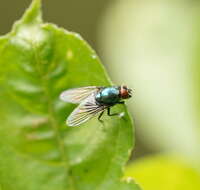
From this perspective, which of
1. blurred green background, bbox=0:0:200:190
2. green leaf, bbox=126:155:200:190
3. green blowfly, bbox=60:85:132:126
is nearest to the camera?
green blowfly, bbox=60:85:132:126

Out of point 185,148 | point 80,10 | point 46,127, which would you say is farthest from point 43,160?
point 80,10

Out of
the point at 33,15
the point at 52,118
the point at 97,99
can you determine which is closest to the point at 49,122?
the point at 52,118

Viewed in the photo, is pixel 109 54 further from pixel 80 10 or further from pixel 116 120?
pixel 80 10

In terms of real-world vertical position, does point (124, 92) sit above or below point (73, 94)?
below

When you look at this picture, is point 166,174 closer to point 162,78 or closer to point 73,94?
point 73,94

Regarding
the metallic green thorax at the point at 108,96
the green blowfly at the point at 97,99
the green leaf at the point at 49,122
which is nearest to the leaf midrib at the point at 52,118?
the green leaf at the point at 49,122

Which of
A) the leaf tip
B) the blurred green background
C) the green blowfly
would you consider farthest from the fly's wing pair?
the blurred green background

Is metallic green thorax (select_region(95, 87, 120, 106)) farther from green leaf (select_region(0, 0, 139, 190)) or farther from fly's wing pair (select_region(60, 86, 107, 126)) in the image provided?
green leaf (select_region(0, 0, 139, 190))
